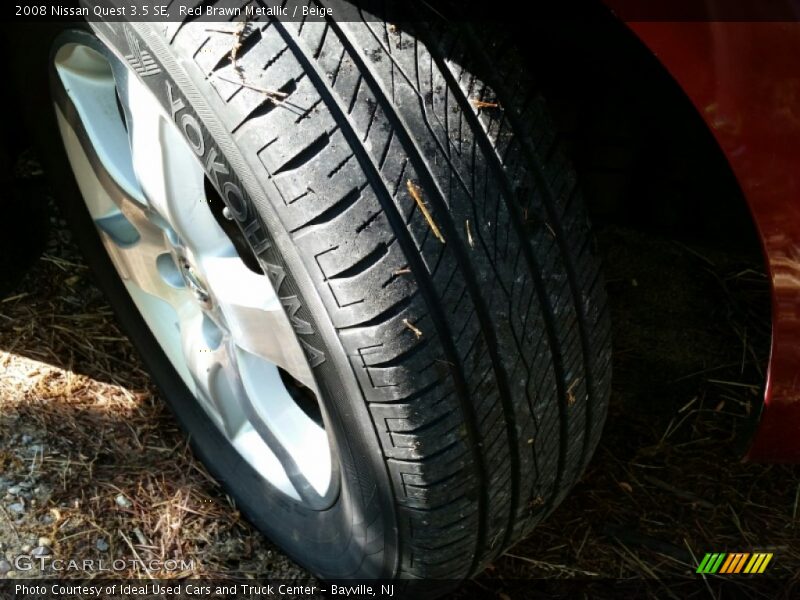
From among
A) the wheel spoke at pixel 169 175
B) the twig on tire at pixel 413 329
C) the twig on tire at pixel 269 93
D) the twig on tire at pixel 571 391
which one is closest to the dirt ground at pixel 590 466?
the twig on tire at pixel 571 391

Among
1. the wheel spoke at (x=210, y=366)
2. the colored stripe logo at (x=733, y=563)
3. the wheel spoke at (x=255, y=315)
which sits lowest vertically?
the colored stripe logo at (x=733, y=563)

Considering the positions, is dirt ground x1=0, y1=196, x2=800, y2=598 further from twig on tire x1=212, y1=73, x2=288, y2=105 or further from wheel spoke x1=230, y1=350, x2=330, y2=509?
twig on tire x1=212, y1=73, x2=288, y2=105

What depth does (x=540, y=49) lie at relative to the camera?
1.31m

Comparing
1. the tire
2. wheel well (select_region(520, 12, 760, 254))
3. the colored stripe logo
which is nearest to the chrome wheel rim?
the tire

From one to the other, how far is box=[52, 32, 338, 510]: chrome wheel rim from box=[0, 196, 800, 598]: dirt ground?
0.63 ft

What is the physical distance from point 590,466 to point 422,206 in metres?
1.04

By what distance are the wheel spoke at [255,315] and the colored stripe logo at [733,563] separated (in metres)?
0.93

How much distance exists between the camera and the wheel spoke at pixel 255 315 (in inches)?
51.1

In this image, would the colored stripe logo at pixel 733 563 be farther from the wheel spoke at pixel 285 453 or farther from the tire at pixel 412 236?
the wheel spoke at pixel 285 453

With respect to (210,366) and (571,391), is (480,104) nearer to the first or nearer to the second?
(571,391)

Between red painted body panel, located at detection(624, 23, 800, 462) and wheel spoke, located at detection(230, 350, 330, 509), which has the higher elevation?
red painted body panel, located at detection(624, 23, 800, 462)

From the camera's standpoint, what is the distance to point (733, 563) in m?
1.72

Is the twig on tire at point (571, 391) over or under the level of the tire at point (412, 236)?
under

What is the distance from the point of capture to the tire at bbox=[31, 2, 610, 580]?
1.01m
